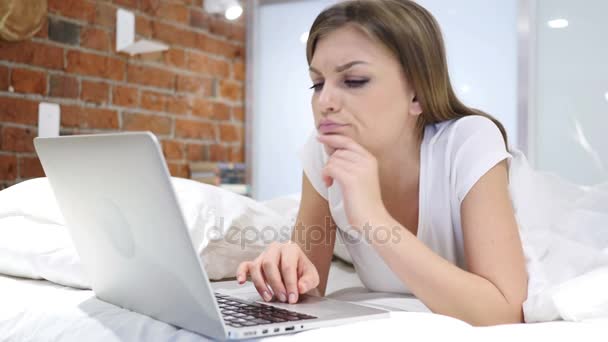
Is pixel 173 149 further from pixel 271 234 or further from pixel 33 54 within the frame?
pixel 271 234

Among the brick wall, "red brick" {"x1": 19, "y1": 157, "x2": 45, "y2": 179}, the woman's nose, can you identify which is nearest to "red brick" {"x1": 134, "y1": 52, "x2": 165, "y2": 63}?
the brick wall

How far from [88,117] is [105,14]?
445 mm

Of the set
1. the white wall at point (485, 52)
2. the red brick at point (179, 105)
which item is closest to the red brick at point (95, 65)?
the red brick at point (179, 105)

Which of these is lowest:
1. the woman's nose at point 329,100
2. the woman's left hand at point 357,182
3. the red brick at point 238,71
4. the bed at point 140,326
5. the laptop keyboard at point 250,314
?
the bed at point 140,326

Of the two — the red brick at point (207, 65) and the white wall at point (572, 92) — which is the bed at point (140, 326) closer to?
the white wall at point (572, 92)

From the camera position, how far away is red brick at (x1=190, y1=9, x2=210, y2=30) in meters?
3.13

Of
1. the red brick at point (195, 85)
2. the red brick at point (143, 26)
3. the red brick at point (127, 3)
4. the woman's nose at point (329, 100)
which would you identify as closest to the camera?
the woman's nose at point (329, 100)

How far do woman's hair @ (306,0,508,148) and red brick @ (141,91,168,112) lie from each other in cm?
173

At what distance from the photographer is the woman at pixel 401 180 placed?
995 millimetres

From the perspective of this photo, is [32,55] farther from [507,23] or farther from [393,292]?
[507,23]

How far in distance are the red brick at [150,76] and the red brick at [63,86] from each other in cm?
32

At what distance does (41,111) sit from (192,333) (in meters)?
1.78

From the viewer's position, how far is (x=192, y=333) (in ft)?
2.57

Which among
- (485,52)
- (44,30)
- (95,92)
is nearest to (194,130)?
(95,92)
